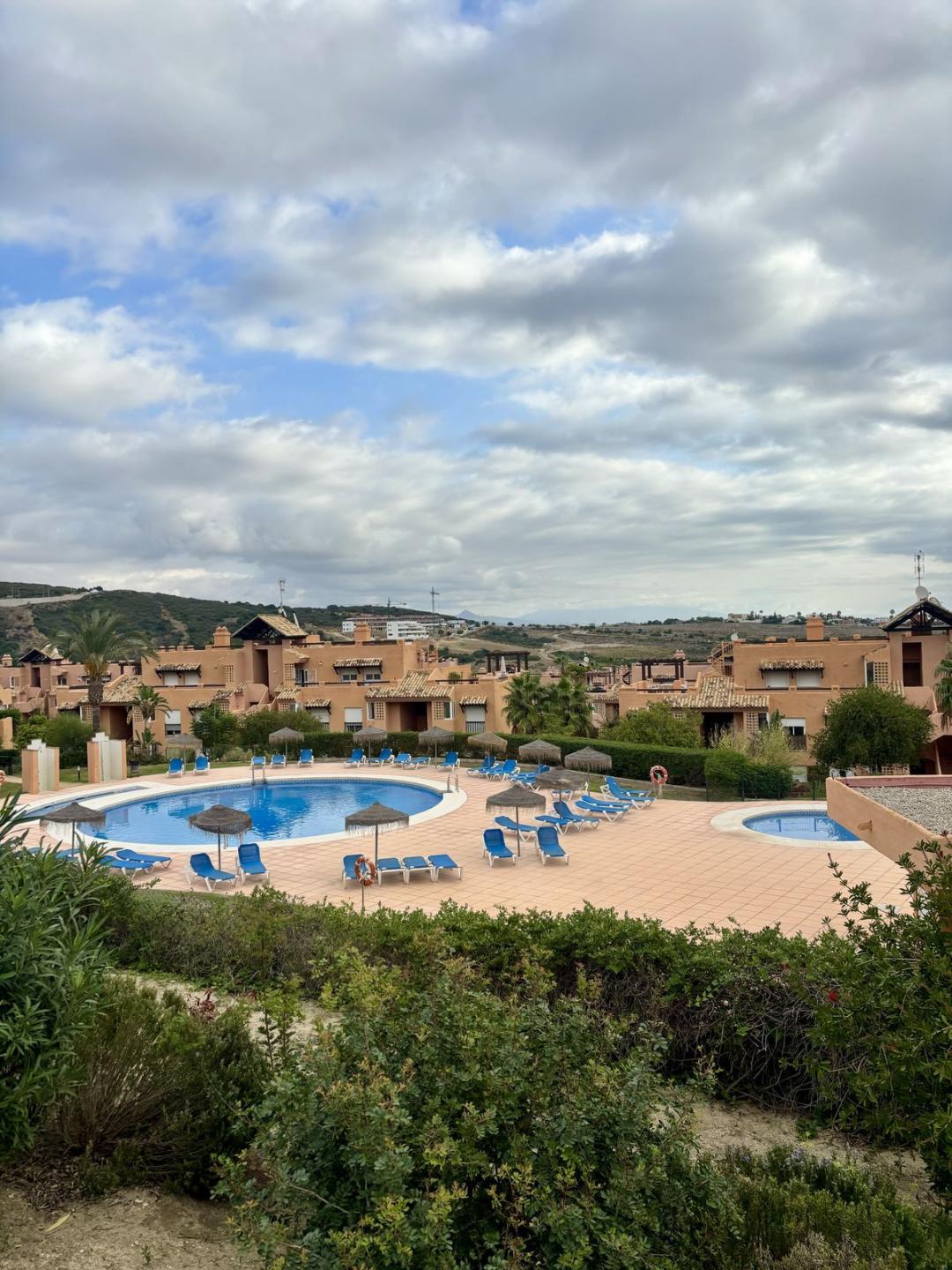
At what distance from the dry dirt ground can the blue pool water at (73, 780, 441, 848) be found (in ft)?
52.4

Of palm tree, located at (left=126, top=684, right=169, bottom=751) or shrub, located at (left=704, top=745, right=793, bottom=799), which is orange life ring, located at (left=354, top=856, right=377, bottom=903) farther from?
palm tree, located at (left=126, top=684, right=169, bottom=751)

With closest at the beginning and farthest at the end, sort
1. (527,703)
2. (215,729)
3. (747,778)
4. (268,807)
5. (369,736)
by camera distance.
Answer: (747,778) < (268,807) < (369,736) < (527,703) < (215,729)

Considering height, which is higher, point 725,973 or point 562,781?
point 725,973

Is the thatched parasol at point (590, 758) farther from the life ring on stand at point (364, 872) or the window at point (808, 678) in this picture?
the window at point (808, 678)

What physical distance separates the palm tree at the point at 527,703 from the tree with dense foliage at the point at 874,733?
11982 millimetres

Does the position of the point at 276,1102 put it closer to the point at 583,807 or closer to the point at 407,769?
the point at 583,807

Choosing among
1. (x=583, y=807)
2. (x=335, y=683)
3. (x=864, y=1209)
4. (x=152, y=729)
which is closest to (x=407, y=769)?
(x=583, y=807)

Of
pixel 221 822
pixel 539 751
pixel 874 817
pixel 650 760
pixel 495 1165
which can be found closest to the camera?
pixel 495 1165

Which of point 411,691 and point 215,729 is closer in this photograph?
point 215,729

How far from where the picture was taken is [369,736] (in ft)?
110

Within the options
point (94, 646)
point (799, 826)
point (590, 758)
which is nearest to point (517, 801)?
point (590, 758)

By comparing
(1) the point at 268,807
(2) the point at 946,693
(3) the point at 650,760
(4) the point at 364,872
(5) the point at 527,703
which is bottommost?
(1) the point at 268,807

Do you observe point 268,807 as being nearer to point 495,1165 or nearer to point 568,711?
point 568,711

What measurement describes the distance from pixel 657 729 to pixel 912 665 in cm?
1735
